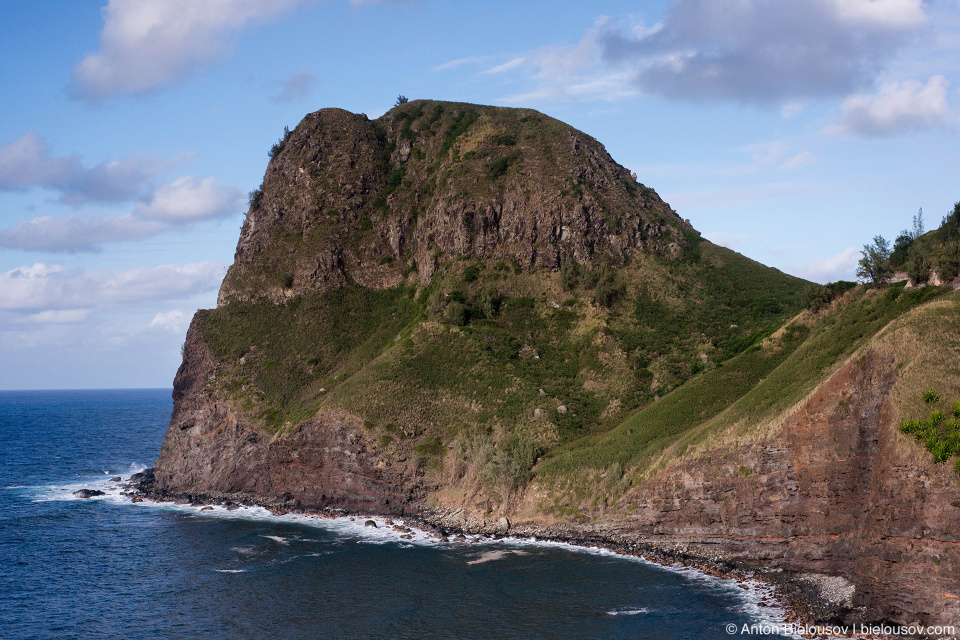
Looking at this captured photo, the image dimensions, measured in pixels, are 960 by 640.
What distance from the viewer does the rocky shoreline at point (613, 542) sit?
51.4 m

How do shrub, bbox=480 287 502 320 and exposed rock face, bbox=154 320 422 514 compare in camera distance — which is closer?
exposed rock face, bbox=154 320 422 514

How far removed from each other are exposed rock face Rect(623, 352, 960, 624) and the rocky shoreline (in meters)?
1.03

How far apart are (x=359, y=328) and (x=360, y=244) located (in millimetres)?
19307

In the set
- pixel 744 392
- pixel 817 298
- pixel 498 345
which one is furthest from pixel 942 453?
pixel 498 345

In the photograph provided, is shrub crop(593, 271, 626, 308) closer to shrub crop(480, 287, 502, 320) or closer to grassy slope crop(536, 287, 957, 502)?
shrub crop(480, 287, 502, 320)

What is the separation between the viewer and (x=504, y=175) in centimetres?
12019

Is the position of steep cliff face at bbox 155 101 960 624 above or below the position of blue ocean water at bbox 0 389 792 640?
above

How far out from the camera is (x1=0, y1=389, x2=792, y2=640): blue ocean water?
167 feet

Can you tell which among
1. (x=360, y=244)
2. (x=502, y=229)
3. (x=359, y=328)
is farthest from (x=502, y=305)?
(x=360, y=244)

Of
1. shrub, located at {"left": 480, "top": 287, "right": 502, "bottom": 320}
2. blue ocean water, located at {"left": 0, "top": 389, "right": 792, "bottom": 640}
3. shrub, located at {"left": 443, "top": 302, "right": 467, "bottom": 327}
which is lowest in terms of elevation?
blue ocean water, located at {"left": 0, "top": 389, "right": 792, "bottom": 640}

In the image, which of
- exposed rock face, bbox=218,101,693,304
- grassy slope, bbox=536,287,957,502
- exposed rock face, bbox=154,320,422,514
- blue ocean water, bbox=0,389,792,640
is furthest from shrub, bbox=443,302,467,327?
blue ocean water, bbox=0,389,792,640

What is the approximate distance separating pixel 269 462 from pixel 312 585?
3502cm

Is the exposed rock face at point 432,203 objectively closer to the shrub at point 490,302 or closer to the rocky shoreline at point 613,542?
the shrub at point 490,302

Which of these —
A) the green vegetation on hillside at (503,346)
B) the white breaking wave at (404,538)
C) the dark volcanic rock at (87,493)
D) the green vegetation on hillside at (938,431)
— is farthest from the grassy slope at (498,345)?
the green vegetation on hillside at (938,431)
